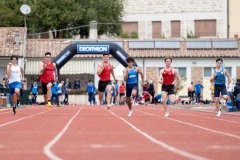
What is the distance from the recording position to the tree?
7588 cm

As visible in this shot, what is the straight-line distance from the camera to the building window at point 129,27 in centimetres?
8688

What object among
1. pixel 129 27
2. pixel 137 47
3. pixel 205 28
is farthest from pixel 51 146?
pixel 129 27

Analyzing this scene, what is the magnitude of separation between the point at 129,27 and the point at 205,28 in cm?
921

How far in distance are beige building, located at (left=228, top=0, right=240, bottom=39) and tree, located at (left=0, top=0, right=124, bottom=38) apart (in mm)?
12712

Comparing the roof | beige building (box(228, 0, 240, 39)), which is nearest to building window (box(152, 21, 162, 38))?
beige building (box(228, 0, 240, 39))

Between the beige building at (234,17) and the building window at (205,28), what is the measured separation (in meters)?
2.14

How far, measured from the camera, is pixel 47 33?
7738 cm

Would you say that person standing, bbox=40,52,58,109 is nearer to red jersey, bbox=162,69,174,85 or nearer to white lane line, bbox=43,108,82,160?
red jersey, bbox=162,69,174,85

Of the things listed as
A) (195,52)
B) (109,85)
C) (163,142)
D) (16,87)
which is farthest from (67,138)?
(195,52)

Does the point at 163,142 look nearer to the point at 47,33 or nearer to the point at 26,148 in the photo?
the point at 26,148

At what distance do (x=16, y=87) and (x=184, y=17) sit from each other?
63.6m

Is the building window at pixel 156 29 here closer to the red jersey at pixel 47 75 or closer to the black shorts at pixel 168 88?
the red jersey at pixel 47 75

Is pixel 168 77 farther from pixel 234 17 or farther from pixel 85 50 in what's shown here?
pixel 234 17

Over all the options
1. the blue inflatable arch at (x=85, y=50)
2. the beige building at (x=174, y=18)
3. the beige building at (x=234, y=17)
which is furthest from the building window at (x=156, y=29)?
the blue inflatable arch at (x=85, y=50)
